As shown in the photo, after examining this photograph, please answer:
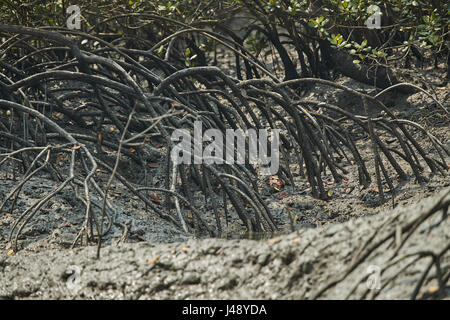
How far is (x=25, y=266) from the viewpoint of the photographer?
10.4 feet

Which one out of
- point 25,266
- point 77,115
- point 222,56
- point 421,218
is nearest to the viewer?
point 421,218

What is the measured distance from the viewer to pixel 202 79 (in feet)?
16.8

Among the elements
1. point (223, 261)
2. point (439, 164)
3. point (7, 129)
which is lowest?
point (223, 261)

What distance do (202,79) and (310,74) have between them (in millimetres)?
1762

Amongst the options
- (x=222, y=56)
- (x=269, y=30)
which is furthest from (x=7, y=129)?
(x=222, y=56)

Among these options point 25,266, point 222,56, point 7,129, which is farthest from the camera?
point 222,56

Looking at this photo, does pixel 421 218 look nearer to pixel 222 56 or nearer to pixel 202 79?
pixel 202 79

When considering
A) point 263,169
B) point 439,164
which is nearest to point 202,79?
point 263,169

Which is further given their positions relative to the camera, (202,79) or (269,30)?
(269,30)

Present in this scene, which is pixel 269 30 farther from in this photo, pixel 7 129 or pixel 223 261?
pixel 223 261
